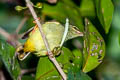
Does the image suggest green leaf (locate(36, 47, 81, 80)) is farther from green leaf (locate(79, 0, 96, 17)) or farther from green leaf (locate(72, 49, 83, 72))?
green leaf (locate(79, 0, 96, 17))

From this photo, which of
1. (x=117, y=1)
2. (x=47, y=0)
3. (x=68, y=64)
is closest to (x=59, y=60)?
(x=68, y=64)

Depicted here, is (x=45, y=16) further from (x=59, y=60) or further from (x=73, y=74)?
(x=73, y=74)

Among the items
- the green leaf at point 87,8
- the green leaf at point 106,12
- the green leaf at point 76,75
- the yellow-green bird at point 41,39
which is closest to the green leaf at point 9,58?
the yellow-green bird at point 41,39

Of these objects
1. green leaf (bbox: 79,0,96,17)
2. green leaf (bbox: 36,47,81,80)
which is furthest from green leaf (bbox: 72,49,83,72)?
green leaf (bbox: 79,0,96,17)

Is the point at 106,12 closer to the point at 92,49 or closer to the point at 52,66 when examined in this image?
the point at 92,49

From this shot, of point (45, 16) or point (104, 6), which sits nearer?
point (104, 6)

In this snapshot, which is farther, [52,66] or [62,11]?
[62,11]

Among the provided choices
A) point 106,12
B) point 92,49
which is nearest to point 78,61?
point 92,49
